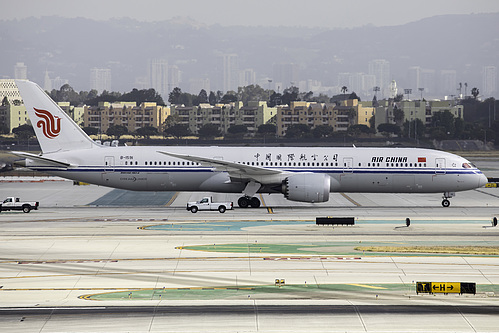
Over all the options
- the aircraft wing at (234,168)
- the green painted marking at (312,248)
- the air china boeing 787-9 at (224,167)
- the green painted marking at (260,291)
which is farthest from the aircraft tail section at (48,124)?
the green painted marking at (260,291)

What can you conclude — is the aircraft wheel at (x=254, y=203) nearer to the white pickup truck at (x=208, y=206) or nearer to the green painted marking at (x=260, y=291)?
the white pickup truck at (x=208, y=206)

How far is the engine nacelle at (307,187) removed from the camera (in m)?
48.0

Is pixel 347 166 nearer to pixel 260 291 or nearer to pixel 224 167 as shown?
pixel 224 167

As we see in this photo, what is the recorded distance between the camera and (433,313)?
22.6 meters

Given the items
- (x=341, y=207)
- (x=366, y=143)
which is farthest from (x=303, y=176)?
(x=366, y=143)

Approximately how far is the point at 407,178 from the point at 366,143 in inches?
4458

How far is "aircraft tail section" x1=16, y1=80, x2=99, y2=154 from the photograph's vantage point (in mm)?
50312

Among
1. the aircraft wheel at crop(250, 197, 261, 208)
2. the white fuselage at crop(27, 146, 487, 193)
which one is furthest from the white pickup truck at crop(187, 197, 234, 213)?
the aircraft wheel at crop(250, 197, 261, 208)

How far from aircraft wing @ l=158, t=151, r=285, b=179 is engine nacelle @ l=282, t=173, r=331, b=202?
57.7 inches

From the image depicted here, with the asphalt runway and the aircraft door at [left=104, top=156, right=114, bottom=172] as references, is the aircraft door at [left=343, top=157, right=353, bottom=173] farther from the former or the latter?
the aircraft door at [left=104, top=156, right=114, bottom=172]

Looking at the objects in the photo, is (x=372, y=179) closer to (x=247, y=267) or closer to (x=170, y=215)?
(x=170, y=215)

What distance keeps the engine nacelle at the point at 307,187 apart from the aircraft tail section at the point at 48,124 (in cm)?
1589

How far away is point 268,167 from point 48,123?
1687cm

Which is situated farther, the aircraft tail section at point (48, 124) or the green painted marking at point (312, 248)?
the aircraft tail section at point (48, 124)
